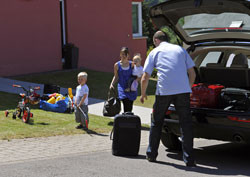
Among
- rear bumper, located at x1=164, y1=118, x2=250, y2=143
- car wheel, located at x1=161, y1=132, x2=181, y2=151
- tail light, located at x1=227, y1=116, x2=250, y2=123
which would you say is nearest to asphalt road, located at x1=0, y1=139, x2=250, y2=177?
car wheel, located at x1=161, y1=132, x2=181, y2=151

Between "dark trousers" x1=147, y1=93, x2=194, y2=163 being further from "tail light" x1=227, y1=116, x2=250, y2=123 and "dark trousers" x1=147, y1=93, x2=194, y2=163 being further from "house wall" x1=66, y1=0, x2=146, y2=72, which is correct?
"house wall" x1=66, y1=0, x2=146, y2=72

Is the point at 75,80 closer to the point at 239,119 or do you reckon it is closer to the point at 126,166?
the point at 126,166

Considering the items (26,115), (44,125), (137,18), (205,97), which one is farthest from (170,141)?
(137,18)

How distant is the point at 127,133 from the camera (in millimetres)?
7738

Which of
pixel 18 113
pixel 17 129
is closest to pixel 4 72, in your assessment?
pixel 18 113

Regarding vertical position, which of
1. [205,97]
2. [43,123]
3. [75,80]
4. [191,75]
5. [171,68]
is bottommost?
[75,80]

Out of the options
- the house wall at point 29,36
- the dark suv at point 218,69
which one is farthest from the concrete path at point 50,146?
the house wall at point 29,36

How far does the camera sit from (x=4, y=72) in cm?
1662

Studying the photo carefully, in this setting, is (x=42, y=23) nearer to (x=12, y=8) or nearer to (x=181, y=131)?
(x=12, y=8)

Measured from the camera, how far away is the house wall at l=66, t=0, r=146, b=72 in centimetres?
1936

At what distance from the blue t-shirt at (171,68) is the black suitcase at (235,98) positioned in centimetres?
95

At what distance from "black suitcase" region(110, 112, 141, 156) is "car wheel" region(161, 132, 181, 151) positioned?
0.62 meters

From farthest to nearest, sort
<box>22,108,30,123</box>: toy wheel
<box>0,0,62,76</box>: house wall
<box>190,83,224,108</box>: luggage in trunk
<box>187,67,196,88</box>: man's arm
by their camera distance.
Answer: <box>0,0,62,76</box>: house wall, <box>22,108,30,123</box>: toy wheel, <box>190,83,224,108</box>: luggage in trunk, <box>187,67,196,88</box>: man's arm

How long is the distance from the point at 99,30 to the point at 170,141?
Result: 41.5 ft
